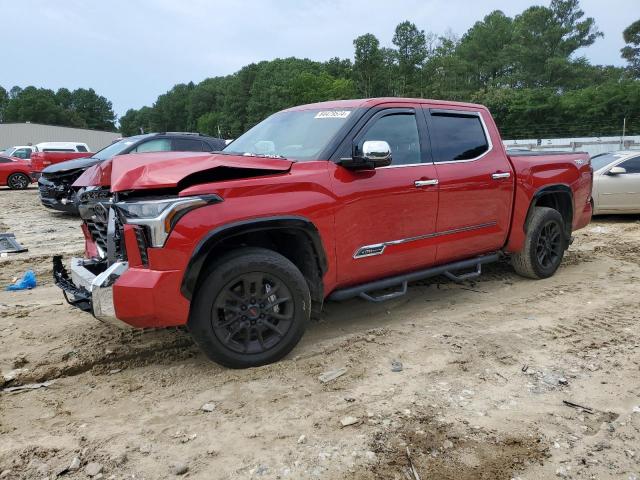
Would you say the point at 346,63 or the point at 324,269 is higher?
the point at 346,63

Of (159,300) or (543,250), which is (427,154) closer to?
(543,250)

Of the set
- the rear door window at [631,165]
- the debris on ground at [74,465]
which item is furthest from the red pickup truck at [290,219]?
the rear door window at [631,165]

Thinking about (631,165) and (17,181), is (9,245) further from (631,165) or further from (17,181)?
(17,181)

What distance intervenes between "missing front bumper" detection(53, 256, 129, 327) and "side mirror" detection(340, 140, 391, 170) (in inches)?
67.0

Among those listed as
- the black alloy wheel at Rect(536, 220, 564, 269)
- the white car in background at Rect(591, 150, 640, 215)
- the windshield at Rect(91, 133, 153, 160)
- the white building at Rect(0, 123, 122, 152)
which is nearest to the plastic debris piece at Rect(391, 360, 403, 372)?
the black alloy wheel at Rect(536, 220, 564, 269)

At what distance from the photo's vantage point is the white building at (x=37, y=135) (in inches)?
2250

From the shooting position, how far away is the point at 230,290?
3.38 m

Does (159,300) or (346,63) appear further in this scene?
(346,63)

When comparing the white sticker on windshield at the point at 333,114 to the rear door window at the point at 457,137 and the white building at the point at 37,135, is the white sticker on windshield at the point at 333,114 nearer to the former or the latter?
the rear door window at the point at 457,137

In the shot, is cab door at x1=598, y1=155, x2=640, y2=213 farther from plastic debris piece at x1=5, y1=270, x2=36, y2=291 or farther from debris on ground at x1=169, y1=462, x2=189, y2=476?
debris on ground at x1=169, y1=462, x2=189, y2=476

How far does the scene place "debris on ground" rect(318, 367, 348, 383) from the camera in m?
3.45

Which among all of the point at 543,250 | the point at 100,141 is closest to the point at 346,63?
the point at 100,141

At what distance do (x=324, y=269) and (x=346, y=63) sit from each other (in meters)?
93.2

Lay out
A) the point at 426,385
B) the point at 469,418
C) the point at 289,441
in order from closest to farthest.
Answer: the point at 289,441 → the point at 469,418 → the point at 426,385
